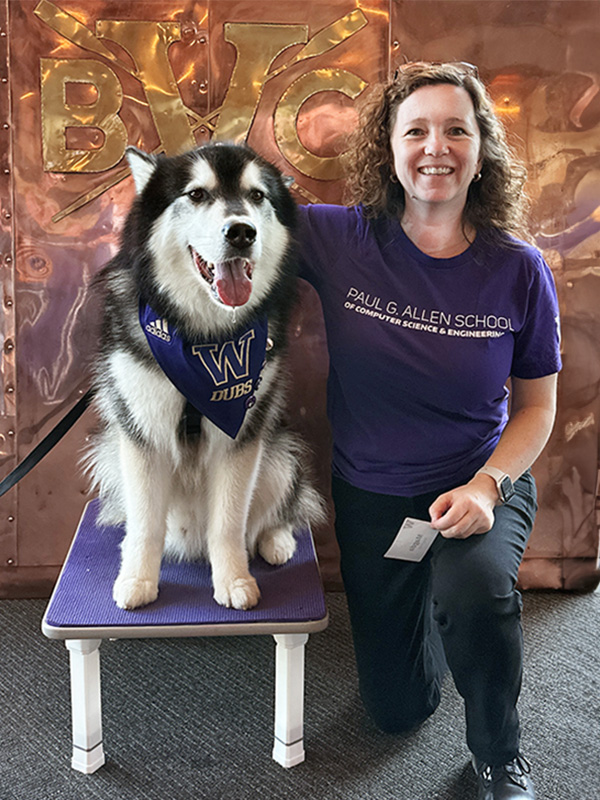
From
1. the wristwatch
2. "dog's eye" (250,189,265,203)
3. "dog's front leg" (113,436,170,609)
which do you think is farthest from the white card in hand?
"dog's eye" (250,189,265,203)

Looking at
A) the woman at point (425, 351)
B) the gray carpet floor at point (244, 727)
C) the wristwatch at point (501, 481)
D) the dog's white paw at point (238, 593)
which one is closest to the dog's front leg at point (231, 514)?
the dog's white paw at point (238, 593)

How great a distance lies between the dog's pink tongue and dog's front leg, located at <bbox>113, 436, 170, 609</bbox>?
0.44 metres

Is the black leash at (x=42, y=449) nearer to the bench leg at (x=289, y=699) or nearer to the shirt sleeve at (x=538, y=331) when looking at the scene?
the bench leg at (x=289, y=699)

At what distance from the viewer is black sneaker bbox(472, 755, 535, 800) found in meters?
1.57

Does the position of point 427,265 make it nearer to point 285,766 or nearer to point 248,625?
point 248,625

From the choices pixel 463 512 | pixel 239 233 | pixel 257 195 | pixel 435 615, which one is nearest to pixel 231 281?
pixel 239 233

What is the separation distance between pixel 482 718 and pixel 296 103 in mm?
1774

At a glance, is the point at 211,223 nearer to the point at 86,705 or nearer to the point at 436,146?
the point at 436,146

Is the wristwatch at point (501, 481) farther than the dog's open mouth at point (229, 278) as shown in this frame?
Yes

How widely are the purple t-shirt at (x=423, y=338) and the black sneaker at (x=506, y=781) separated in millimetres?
637

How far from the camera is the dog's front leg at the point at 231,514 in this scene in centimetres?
173

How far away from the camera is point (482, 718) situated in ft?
5.16

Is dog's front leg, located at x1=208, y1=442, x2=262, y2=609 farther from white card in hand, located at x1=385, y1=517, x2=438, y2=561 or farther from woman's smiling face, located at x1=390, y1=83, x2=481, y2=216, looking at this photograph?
woman's smiling face, located at x1=390, y1=83, x2=481, y2=216

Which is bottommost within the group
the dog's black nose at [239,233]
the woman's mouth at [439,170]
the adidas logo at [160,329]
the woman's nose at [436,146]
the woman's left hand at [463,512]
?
the woman's left hand at [463,512]
